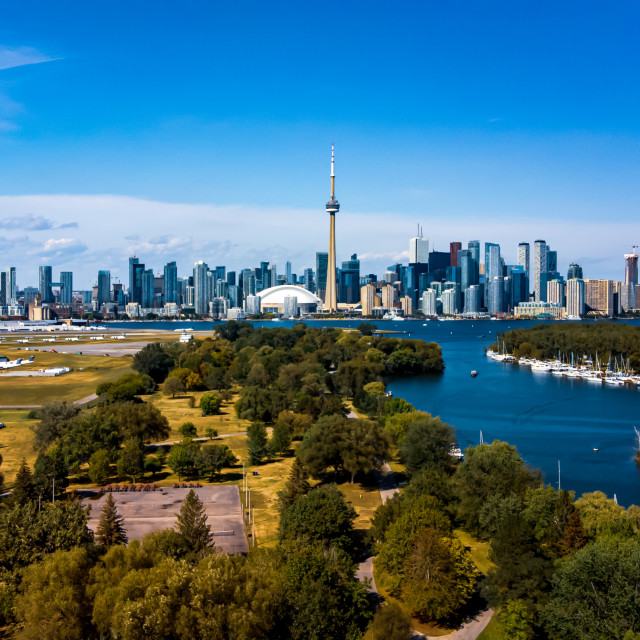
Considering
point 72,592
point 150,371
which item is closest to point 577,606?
point 72,592

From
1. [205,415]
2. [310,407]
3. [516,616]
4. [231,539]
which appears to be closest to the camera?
[516,616]

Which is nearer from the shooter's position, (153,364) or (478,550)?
(478,550)

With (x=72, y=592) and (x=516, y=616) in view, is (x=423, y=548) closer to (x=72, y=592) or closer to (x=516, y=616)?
(x=516, y=616)

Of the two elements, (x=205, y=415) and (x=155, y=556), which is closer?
(x=155, y=556)

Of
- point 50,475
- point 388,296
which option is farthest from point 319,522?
point 388,296

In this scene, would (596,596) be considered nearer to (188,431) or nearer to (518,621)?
(518,621)

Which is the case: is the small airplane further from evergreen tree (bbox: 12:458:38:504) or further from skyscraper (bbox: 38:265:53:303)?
skyscraper (bbox: 38:265:53:303)
